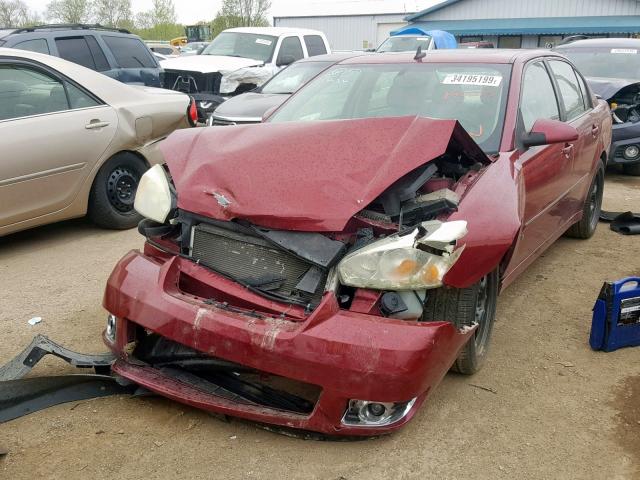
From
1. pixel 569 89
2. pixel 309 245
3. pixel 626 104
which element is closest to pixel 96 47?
pixel 569 89

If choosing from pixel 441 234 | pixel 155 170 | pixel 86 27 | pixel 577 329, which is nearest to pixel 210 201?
pixel 155 170

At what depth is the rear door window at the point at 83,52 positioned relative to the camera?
8102 millimetres

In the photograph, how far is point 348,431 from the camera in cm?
250

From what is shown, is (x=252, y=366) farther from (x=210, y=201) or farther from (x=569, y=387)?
(x=569, y=387)

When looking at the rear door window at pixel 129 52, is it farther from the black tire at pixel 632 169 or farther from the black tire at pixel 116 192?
the black tire at pixel 632 169

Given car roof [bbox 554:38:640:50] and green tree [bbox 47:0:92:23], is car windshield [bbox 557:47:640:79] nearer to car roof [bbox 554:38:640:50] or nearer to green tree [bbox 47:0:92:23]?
car roof [bbox 554:38:640:50]

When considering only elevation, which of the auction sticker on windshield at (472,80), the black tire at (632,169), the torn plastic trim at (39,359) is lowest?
the black tire at (632,169)

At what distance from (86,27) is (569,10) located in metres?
28.5

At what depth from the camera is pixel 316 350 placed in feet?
7.76

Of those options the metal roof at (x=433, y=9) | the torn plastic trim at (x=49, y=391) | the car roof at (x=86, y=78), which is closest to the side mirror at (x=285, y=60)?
the car roof at (x=86, y=78)

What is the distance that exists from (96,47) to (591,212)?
6.62m

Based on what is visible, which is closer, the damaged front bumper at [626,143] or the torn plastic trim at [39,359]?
the torn plastic trim at [39,359]

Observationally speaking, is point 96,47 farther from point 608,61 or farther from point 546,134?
point 608,61

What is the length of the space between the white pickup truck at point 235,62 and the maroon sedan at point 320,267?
6.55 m
